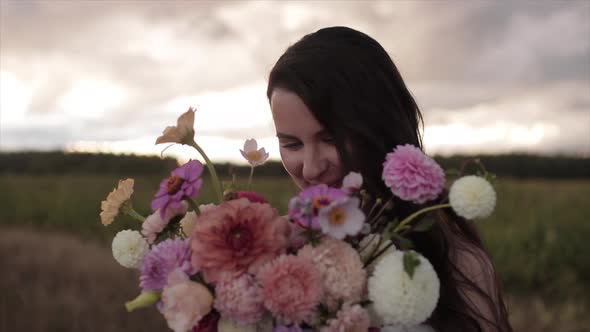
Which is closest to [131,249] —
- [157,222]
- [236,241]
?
[157,222]

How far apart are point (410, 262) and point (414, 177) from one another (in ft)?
0.48

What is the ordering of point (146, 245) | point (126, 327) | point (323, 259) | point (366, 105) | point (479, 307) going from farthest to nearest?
point (126, 327) → point (366, 105) → point (479, 307) → point (146, 245) → point (323, 259)

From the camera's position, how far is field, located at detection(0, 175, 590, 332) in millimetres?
4195

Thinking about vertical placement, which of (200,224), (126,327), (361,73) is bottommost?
(126,327)

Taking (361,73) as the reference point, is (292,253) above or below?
below

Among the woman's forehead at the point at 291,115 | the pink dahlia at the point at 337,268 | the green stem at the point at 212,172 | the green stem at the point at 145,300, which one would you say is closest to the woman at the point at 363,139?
the woman's forehead at the point at 291,115

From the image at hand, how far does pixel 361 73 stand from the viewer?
1.64 meters

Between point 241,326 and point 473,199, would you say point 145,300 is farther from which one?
point 473,199

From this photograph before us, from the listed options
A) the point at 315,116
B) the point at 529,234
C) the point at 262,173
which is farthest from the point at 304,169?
the point at 262,173

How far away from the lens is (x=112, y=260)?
5.15 m

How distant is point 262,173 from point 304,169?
13.2 metres

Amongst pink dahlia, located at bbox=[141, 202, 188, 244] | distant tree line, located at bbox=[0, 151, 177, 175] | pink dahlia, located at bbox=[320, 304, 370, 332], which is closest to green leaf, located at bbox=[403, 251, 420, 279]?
pink dahlia, located at bbox=[320, 304, 370, 332]

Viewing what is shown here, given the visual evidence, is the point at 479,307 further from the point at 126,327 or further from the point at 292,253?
the point at 126,327

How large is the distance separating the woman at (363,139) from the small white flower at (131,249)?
1.39ft
